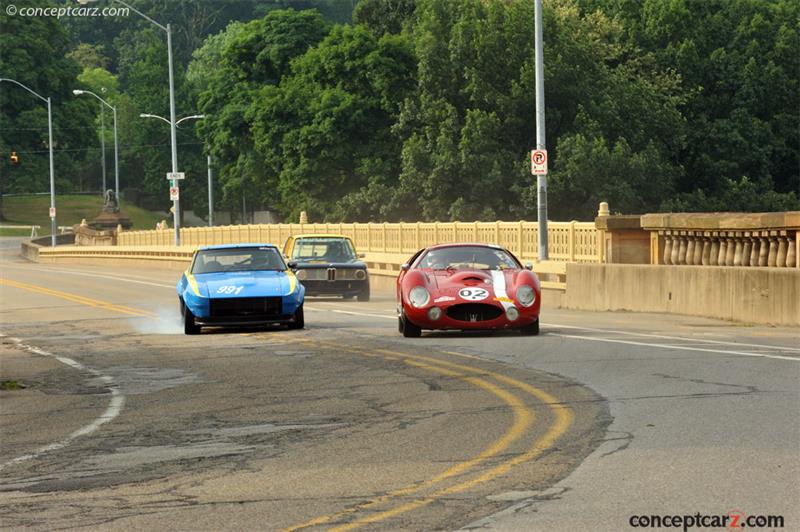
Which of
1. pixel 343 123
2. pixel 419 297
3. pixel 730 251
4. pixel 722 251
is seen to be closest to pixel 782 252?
pixel 730 251

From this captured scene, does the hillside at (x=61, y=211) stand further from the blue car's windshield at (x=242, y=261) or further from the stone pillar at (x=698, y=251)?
the stone pillar at (x=698, y=251)

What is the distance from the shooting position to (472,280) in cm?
2003

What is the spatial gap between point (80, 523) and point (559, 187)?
56822mm

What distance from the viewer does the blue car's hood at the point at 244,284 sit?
2166cm

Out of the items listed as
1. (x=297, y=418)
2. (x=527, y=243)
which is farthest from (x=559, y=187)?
(x=297, y=418)

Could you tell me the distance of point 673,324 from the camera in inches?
891

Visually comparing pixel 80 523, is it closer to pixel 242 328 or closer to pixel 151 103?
pixel 242 328

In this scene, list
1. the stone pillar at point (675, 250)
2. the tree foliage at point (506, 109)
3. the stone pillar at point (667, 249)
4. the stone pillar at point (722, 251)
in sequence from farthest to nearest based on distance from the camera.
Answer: the tree foliage at point (506, 109)
the stone pillar at point (667, 249)
the stone pillar at point (675, 250)
the stone pillar at point (722, 251)

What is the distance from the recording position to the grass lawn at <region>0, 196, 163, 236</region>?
122125mm

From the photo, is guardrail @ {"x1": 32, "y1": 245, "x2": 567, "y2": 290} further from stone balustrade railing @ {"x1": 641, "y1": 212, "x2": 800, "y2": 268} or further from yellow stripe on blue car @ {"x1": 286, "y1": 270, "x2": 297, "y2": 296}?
yellow stripe on blue car @ {"x1": 286, "y1": 270, "x2": 297, "y2": 296}

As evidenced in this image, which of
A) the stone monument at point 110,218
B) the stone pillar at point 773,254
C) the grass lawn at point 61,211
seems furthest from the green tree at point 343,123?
the stone pillar at point 773,254

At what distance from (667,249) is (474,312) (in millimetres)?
7287

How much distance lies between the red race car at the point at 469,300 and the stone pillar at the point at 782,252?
14.5 feet

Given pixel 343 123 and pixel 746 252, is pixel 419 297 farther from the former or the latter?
pixel 343 123
